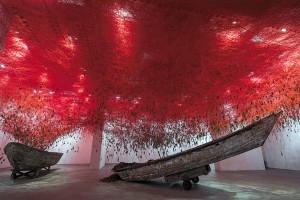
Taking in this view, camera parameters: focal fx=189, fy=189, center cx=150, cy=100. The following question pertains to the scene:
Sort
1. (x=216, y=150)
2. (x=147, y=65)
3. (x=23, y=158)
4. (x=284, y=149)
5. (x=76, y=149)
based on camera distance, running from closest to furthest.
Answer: (x=216, y=150) < (x=147, y=65) < (x=23, y=158) < (x=284, y=149) < (x=76, y=149)

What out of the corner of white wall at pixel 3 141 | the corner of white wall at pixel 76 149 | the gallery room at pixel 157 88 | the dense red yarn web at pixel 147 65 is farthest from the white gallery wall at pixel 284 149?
the corner of white wall at pixel 3 141

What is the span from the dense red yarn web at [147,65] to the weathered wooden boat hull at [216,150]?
2.30m

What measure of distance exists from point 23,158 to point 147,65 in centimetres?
591

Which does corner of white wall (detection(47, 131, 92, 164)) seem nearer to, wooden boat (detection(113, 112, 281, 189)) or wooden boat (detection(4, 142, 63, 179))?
wooden boat (detection(4, 142, 63, 179))

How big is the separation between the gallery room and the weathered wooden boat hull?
3 cm

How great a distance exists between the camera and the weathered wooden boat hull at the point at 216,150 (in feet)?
15.3

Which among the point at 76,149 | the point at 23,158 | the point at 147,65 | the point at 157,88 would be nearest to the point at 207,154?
the point at 157,88

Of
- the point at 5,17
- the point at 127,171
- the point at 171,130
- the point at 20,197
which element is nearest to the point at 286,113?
the point at 171,130

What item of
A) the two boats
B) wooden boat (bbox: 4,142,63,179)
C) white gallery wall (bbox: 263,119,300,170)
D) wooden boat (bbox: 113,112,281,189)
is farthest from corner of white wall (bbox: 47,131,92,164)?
white gallery wall (bbox: 263,119,300,170)

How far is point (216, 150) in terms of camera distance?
16.5 ft

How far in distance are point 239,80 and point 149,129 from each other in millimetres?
4943

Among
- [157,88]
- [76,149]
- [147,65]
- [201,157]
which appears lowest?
[201,157]

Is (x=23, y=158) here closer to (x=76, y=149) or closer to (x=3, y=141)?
(x=3, y=141)

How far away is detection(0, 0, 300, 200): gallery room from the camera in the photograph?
462cm
